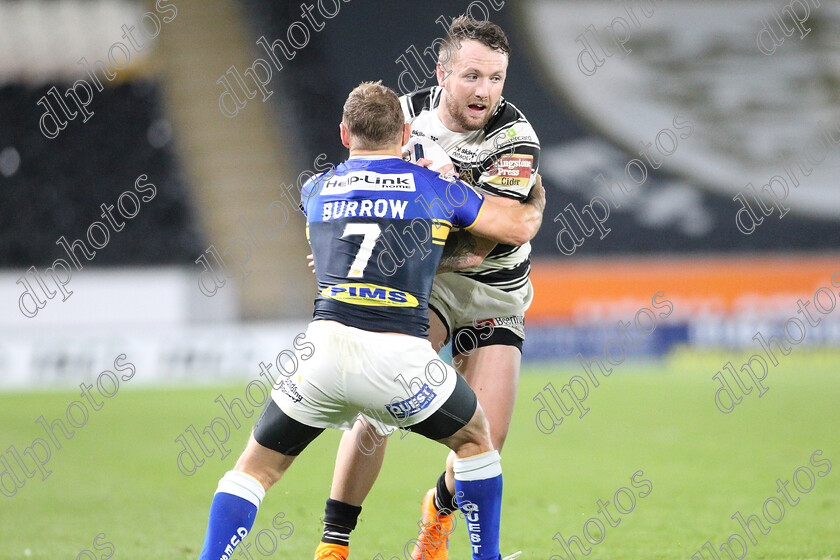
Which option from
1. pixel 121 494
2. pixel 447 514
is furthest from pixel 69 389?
pixel 447 514

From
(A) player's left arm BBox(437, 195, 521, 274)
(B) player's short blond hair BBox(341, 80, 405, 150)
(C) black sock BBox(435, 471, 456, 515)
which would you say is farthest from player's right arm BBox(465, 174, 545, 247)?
(C) black sock BBox(435, 471, 456, 515)

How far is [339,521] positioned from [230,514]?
2.95 feet

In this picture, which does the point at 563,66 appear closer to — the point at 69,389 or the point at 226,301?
the point at 226,301

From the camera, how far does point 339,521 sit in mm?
4461

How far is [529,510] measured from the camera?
6.62m

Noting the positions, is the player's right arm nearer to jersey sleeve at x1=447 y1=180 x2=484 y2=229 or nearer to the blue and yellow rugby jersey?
jersey sleeve at x1=447 y1=180 x2=484 y2=229

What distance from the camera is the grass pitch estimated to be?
542 centimetres

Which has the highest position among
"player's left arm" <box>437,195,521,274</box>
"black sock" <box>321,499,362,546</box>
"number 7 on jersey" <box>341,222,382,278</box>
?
"player's left arm" <box>437,195,521,274</box>

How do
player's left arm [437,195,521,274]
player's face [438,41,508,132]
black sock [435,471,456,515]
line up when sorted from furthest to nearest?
black sock [435,471,456,515], player's face [438,41,508,132], player's left arm [437,195,521,274]

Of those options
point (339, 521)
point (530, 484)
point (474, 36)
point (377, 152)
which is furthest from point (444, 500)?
point (530, 484)

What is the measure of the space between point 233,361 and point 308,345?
14.2 meters

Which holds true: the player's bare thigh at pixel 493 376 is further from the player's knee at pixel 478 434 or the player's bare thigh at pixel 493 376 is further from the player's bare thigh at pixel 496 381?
the player's knee at pixel 478 434

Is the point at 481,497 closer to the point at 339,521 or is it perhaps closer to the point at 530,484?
the point at 339,521

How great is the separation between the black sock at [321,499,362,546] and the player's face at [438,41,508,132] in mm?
1941
